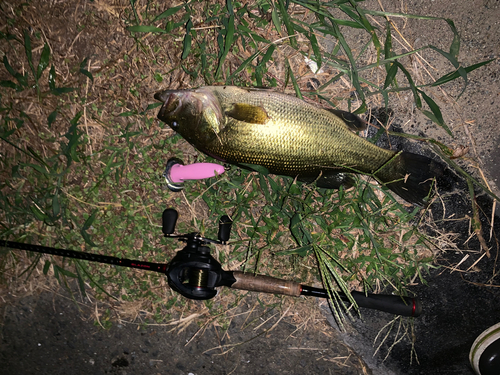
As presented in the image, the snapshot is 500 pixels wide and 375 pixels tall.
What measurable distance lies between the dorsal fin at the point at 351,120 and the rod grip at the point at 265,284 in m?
1.24

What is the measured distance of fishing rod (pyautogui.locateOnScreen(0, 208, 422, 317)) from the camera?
2174 mm

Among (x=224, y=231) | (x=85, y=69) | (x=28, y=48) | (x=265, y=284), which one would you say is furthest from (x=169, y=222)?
(x=28, y=48)

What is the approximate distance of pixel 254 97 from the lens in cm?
211

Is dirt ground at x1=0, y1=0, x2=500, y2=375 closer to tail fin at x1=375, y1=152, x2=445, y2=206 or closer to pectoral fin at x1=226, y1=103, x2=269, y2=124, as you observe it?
tail fin at x1=375, y1=152, x2=445, y2=206

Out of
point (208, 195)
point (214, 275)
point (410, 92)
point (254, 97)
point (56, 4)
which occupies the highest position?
point (56, 4)

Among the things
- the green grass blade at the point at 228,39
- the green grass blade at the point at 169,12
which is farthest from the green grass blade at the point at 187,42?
the green grass blade at the point at 228,39

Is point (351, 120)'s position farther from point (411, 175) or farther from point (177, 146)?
point (177, 146)

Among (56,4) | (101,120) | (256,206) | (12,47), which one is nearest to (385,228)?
(256,206)

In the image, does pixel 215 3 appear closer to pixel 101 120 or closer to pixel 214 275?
pixel 101 120

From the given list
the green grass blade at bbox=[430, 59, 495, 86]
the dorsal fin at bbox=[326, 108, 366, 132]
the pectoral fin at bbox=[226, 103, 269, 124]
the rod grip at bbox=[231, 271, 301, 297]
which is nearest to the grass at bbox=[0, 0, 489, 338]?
the green grass blade at bbox=[430, 59, 495, 86]

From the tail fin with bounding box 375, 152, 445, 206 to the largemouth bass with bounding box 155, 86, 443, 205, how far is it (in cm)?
5

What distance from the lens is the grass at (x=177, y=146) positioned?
2455 millimetres

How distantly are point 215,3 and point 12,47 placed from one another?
182cm

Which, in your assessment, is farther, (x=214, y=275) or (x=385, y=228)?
(x=385, y=228)
